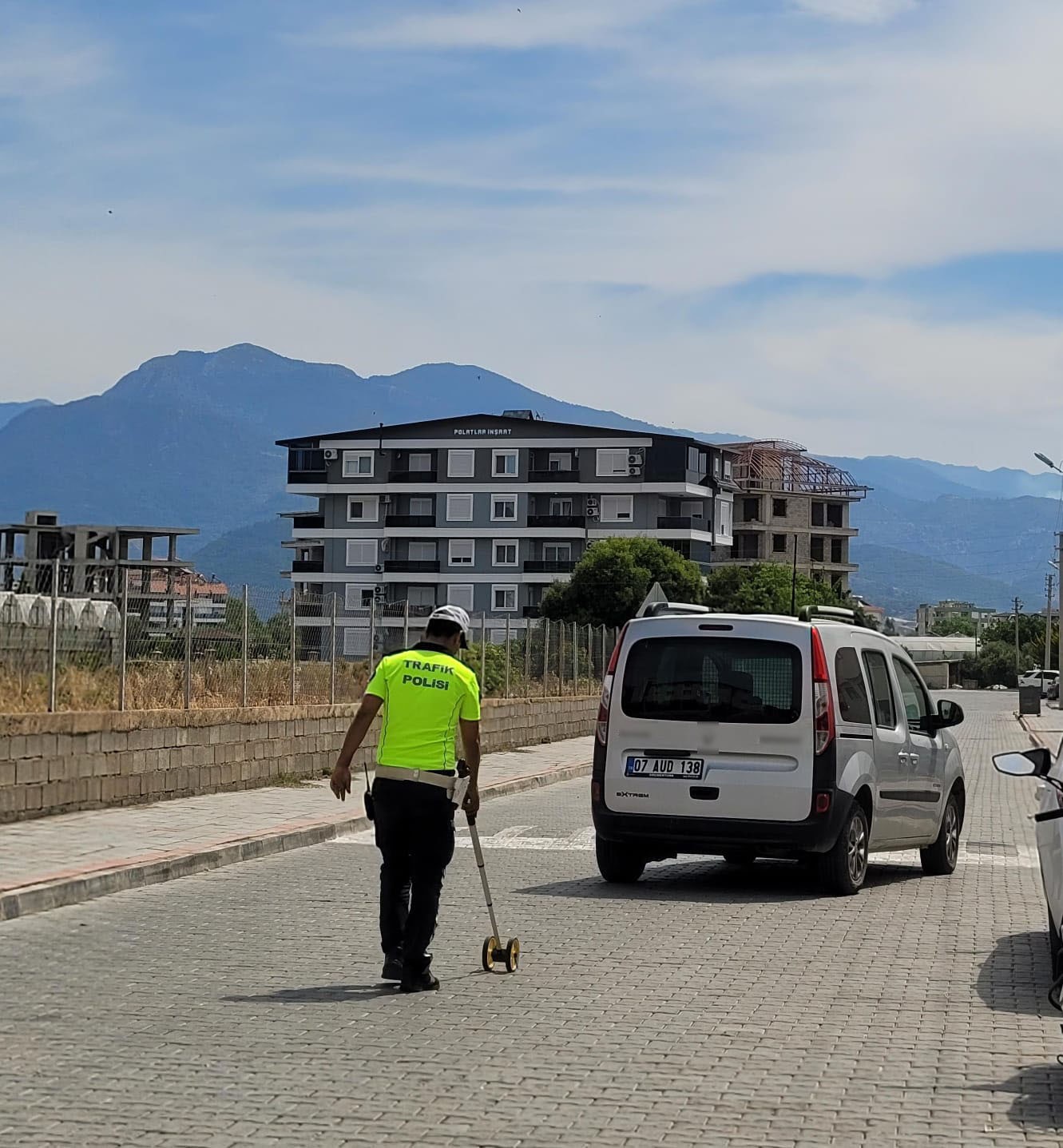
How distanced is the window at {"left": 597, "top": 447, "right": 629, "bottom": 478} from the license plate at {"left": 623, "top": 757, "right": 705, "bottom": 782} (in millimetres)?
93381

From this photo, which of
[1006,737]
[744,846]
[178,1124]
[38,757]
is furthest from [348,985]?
[1006,737]

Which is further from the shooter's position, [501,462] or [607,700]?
[501,462]

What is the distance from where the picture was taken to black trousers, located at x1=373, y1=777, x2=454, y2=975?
28.9ft

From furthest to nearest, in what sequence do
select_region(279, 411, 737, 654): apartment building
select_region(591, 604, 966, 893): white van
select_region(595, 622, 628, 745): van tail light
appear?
select_region(279, 411, 737, 654): apartment building → select_region(595, 622, 628, 745): van tail light → select_region(591, 604, 966, 893): white van

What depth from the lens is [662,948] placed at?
10.1m

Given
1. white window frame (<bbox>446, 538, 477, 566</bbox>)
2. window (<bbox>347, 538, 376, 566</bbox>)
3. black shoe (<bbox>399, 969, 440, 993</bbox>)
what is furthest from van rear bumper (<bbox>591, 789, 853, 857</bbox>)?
window (<bbox>347, 538, 376, 566</bbox>)

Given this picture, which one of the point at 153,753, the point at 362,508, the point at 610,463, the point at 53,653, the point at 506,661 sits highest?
the point at 610,463

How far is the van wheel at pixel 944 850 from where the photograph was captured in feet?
46.7

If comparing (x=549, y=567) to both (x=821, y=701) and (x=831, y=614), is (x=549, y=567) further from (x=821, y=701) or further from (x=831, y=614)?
(x=821, y=701)

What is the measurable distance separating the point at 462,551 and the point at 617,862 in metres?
95.7

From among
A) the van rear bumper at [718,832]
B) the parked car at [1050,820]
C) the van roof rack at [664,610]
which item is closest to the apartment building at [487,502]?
the van roof rack at [664,610]

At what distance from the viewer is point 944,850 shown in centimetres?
1428

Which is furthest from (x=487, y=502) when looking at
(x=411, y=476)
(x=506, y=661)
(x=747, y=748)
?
(x=747, y=748)

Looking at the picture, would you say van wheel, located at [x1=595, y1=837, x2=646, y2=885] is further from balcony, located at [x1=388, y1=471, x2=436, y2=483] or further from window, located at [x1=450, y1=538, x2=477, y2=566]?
balcony, located at [x1=388, y1=471, x2=436, y2=483]
